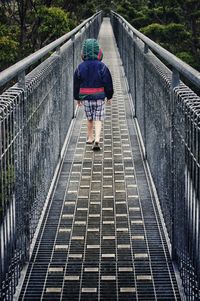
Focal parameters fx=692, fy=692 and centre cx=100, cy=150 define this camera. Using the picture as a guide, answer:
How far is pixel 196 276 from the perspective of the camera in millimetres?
4355

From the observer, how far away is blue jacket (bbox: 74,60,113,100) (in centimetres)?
933

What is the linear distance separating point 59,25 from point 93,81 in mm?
14644

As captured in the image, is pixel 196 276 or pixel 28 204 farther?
pixel 28 204

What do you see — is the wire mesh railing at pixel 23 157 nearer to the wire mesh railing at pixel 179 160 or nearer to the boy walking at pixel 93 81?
the wire mesh railing at pixel 179 160

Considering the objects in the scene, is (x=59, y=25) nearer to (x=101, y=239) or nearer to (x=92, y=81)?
(x=92, y=81)

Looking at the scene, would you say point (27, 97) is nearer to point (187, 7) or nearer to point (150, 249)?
point (150, 249)

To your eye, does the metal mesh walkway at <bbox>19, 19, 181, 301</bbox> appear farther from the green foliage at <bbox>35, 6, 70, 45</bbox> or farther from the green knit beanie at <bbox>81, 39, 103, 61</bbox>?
the green foliage at <bbox>35, 6, 70, 45</bbox>

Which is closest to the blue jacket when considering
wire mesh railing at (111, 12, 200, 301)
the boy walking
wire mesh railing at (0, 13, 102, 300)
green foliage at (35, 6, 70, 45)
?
the boy walking

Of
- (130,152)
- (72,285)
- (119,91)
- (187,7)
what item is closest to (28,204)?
(72,285)

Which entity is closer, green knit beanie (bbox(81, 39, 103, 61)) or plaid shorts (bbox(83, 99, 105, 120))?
green knit beanie (bbox(81, 39, 103, 61))

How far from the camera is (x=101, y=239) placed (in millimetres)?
5980

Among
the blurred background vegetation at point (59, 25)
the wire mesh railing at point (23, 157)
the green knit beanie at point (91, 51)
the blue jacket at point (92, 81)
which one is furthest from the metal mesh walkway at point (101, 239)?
the blurred background vegetation at point (59, 25)

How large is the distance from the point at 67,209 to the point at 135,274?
1.69 m

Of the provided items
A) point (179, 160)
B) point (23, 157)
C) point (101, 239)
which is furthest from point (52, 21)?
point (179, 160)
